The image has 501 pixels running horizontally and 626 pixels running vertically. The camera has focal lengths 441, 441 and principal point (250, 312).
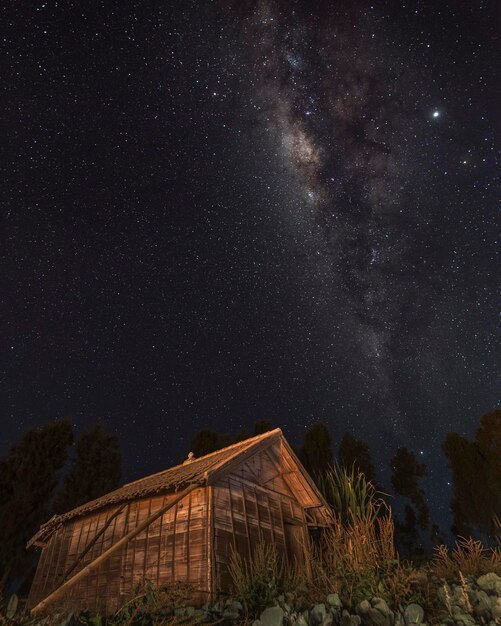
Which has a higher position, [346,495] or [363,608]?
[346,495]

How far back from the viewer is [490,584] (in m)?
6.55

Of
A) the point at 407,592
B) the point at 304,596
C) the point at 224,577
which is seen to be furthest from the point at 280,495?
the point at 407,592

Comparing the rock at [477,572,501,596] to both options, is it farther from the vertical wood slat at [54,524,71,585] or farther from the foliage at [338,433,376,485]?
the foliage at [338,433,376,485]

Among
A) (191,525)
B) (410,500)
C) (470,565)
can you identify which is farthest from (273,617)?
(410,500)

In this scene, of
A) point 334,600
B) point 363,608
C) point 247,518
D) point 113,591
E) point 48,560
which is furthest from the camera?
point 48,560

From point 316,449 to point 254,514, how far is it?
819 inches

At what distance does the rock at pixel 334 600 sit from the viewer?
5945 mm

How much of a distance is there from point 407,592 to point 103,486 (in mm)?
26514

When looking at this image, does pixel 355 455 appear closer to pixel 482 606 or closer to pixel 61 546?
pixel 61 546

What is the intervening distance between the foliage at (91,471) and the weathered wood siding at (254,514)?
734 inches

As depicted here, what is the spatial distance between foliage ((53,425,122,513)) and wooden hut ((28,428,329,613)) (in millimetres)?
12832

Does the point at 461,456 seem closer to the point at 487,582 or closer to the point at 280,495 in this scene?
the point at 280,495

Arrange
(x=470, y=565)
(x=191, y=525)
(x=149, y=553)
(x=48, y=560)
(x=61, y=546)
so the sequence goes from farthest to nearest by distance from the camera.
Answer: (x=48, y=560) → (x=61, y=546) → (x=149, y=553) → (x=191, y=525) → (x=470, y=565)

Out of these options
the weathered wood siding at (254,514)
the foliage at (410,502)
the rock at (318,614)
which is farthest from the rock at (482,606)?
the foliage at (410,502)
